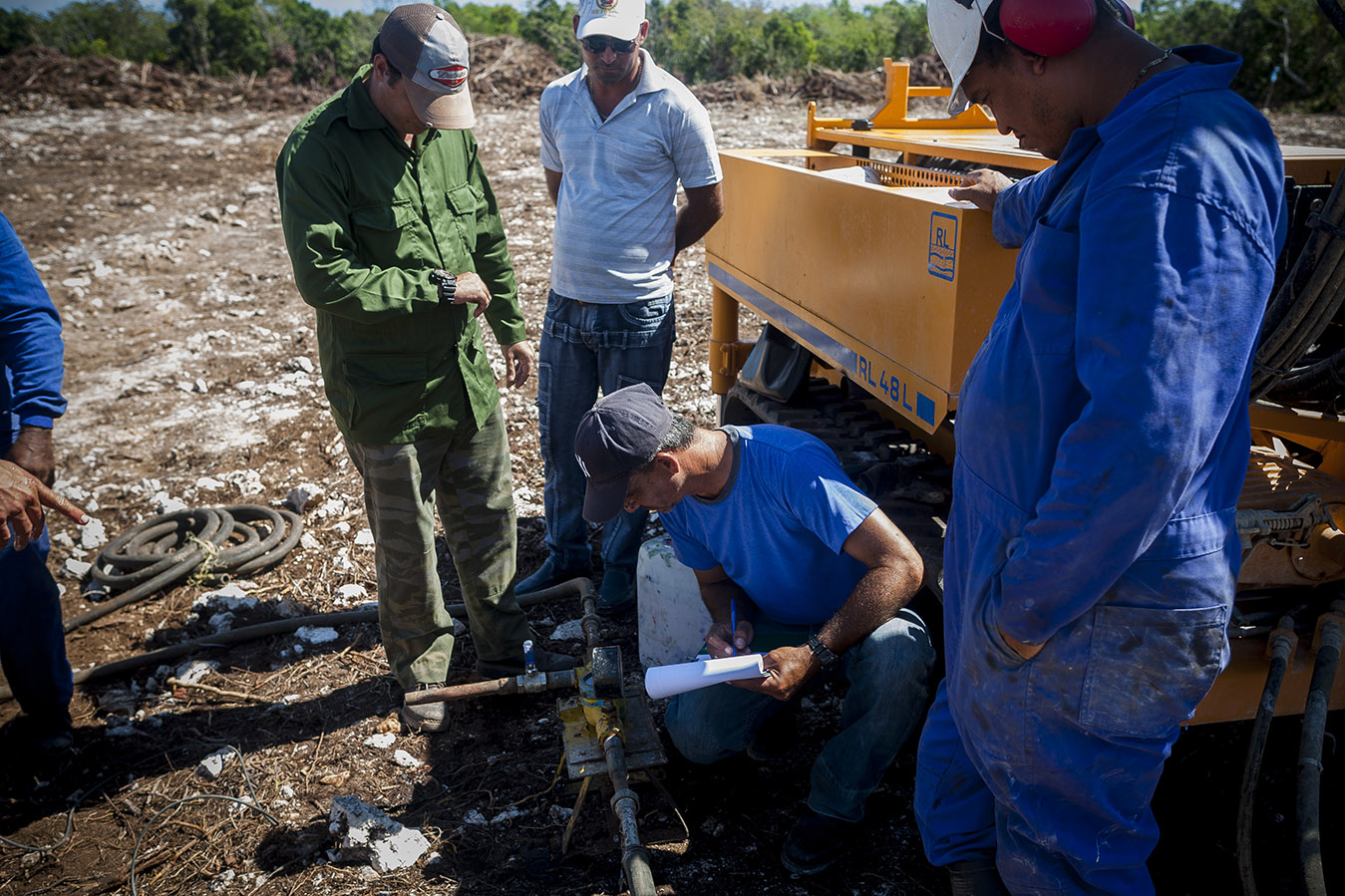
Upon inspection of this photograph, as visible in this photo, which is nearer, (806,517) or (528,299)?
(806,517)

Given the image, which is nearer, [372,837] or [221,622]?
[372,837]

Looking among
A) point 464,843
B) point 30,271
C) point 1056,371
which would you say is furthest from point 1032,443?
point 30,271

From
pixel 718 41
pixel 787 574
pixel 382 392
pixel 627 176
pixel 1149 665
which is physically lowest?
pixel 787 574

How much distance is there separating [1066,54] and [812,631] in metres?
1.60

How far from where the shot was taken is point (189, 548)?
4320 millimetres

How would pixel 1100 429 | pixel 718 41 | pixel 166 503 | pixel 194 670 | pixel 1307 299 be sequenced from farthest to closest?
pixel 718 41 < pixel 166 503 < pixel 194 670 < pixel 1307 299 < pixel 1100 429

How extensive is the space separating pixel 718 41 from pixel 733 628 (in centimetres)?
2319

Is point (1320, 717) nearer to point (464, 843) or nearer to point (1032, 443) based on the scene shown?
point (1032, 443)

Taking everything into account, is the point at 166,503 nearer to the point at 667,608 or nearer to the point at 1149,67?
the point at 667,608

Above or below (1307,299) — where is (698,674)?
below

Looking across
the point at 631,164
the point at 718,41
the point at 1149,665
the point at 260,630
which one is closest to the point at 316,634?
the point at 260,630

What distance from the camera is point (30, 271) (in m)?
3.03

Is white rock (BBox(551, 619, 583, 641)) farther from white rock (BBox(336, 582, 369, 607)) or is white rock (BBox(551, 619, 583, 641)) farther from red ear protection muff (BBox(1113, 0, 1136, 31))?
red ear protection muff (BBox(1113, 0, 1136, 31))

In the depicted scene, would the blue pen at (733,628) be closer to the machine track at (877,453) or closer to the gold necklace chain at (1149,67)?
the machine track at (877,453)
